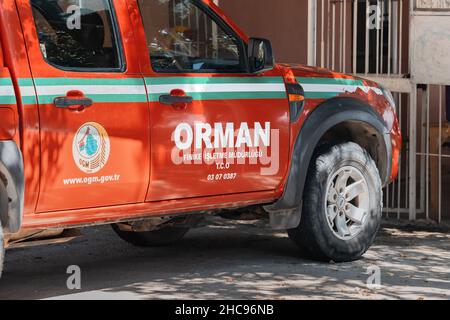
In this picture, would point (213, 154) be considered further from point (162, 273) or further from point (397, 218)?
point (397, 218)

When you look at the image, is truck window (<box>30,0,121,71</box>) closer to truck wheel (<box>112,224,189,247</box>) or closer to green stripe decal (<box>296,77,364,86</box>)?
green stripe decal (<box>296,77,364,86</box>)

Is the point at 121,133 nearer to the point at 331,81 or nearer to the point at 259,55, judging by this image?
the point at 259,55

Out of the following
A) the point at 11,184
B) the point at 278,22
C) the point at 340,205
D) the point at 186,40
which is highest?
the point at 278,22

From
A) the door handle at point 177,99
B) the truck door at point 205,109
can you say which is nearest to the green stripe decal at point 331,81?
the truck door at point 205,109

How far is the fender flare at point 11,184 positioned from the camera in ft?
19.1

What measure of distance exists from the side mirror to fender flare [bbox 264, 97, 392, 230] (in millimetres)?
511

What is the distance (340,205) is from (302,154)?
556 mm

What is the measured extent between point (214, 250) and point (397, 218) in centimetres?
221

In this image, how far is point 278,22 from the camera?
11922mm

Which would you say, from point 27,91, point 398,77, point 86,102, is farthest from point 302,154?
point 398,77

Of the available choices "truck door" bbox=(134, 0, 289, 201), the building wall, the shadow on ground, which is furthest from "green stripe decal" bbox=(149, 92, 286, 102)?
the building wall

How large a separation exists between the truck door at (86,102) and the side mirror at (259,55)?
3.00 ft

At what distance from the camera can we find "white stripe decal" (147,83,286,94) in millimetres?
6594

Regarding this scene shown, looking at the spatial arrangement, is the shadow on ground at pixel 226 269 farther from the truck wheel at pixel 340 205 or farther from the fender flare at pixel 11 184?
the fender flare at pixel 11 184
